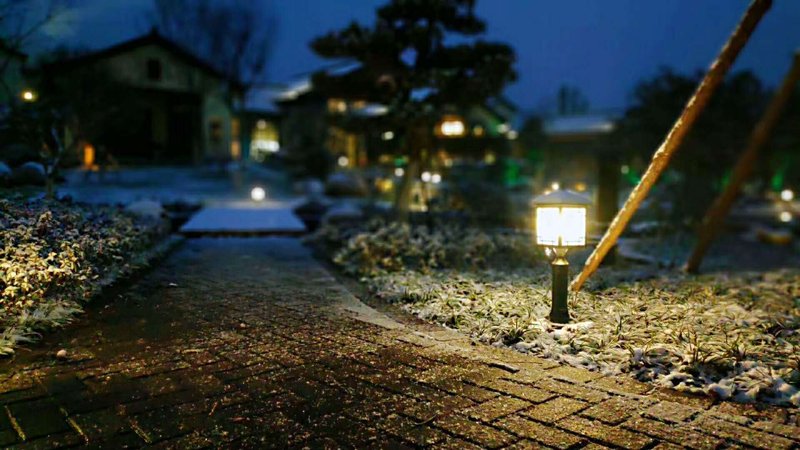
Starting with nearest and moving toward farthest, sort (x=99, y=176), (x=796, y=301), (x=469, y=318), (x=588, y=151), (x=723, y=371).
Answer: (x=723, y=371) → (x=469, y=318) → (x=796, y=301) → (x=99, y=176) → (x=588, y=151)

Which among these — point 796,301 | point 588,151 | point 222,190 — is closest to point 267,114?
point 222,190

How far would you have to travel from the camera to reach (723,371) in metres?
4.23

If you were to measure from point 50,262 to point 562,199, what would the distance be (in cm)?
460

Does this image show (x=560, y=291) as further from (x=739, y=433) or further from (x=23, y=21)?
(x=23, y=21)

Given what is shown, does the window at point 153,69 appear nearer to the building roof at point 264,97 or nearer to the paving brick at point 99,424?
the building roof at point 264,97

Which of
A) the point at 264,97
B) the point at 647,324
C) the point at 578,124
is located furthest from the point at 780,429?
the point at 578,124

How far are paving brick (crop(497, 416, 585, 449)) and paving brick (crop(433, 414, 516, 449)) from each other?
3.5 inches

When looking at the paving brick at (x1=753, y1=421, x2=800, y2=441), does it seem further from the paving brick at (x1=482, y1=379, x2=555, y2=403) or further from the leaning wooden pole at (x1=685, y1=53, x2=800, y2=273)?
the leaning wooden pole at (x1=685, y1=53, x2=800, y2=273)

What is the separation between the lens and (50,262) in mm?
5566

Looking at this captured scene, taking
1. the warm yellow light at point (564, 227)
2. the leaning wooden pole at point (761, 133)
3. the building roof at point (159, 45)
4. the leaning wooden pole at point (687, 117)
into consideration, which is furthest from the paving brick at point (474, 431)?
the building roof at point (159, 45)

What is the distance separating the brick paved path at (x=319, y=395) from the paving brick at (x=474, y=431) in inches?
0.4

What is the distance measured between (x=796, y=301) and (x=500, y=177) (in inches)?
905

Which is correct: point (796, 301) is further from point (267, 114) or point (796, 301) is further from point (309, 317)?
point (267, 114)

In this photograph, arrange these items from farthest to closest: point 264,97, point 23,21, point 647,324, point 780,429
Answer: point 264,97
point 23,21
point 647,324
point 780,429
